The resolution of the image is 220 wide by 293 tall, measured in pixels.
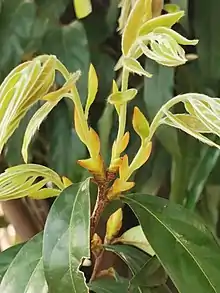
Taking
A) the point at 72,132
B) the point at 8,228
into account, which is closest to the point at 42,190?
the point at 72,132

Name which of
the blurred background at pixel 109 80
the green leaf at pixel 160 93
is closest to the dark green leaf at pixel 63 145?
the blurred background at pixel 109 80

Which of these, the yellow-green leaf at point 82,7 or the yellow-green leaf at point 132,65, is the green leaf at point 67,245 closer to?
the yellow-green leaf at point 132,65

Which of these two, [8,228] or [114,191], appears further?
[8,228]

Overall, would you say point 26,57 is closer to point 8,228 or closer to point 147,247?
point 147,247

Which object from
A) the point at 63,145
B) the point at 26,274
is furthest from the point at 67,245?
the point at 63,145

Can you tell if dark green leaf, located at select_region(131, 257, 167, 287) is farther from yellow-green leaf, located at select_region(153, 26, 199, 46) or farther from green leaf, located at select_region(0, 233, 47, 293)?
yellow-green leaf, located at select_region(153, 26, 199, 46)
